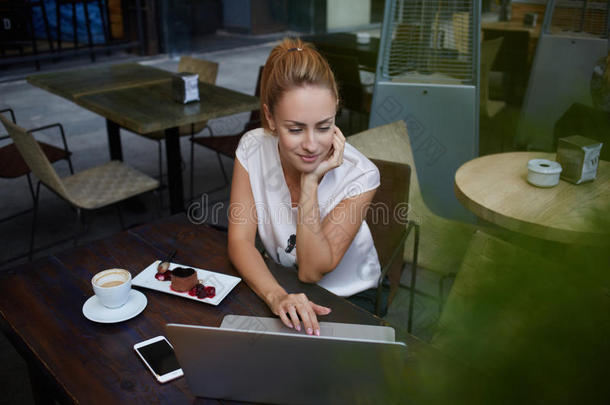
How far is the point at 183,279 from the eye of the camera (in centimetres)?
133

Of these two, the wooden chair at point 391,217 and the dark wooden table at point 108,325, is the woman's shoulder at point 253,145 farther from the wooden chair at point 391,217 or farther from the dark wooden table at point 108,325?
the wooden chair at point 391,217

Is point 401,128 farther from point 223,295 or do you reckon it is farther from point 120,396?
point 120,396

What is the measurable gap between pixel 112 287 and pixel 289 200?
673mm

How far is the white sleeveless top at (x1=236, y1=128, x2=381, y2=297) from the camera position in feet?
5.54

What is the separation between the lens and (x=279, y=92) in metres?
1.52

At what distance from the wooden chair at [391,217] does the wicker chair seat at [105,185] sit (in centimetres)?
147

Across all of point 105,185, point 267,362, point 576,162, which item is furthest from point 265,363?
point 105,185

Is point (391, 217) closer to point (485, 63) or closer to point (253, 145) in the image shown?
point (253, 145)

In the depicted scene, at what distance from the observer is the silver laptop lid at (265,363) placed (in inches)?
32.2

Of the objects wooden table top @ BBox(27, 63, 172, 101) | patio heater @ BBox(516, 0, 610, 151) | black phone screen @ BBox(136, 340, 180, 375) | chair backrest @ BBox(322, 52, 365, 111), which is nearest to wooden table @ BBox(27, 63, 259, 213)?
wooden table top @ BBox(27, 63, 172, 101)

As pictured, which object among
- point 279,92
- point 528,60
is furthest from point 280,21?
point 279,92

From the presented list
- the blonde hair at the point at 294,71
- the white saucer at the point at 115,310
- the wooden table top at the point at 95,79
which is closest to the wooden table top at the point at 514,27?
the wooden table top at the point at 95,79

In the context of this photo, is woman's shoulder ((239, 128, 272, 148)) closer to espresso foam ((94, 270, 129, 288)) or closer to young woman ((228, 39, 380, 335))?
young woman ((228, 39, 380, 335))

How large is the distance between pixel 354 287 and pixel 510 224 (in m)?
0.65
